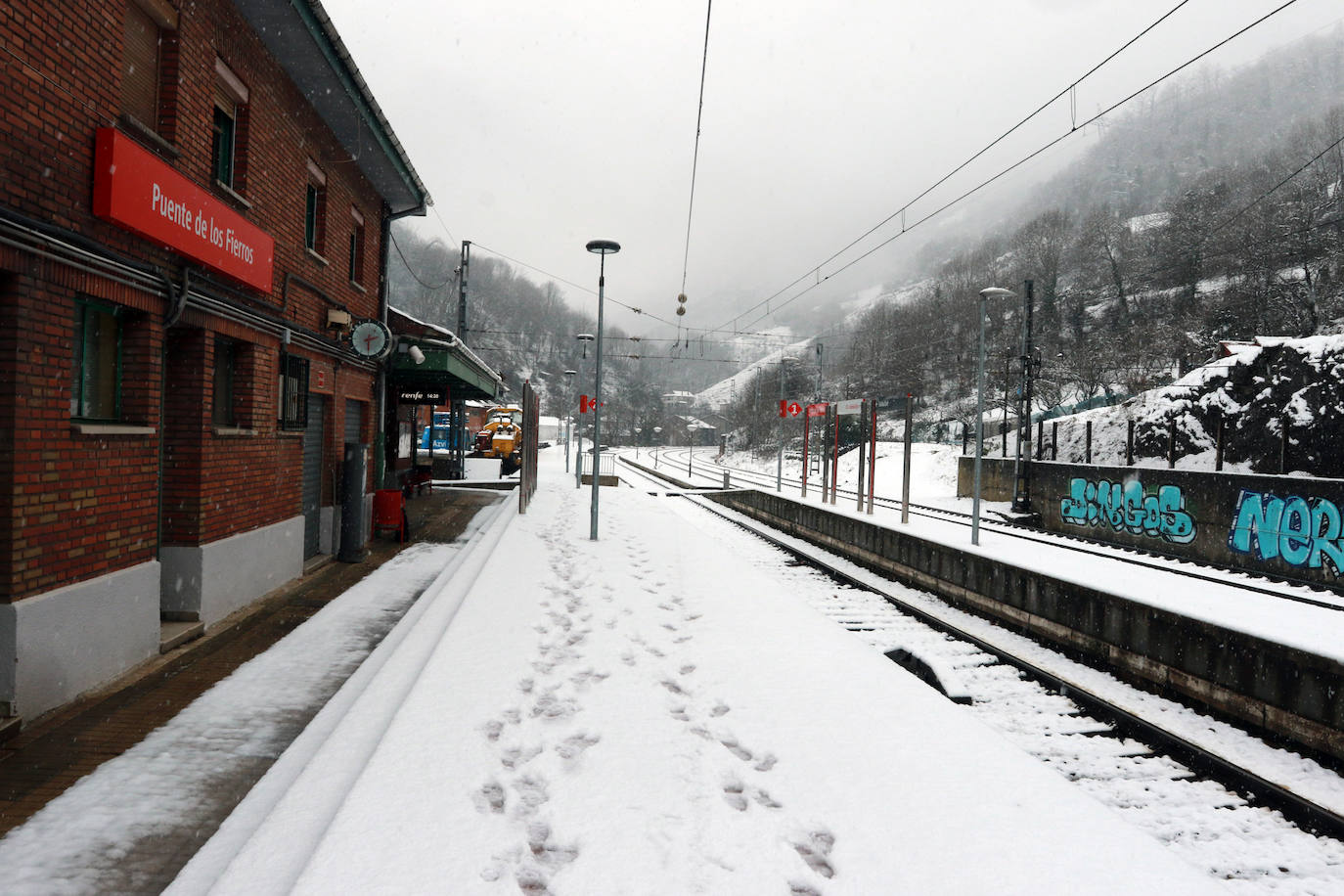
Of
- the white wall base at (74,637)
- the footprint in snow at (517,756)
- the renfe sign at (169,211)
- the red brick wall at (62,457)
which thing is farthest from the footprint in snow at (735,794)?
the renfe sign at (169,211)

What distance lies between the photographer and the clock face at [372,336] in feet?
35.8

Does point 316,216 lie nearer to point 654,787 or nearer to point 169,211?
point 169,211

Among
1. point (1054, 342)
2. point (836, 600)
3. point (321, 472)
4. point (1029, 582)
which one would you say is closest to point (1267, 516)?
point (1029, 582)

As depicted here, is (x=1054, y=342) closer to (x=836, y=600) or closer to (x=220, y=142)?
(x=836, y=600)

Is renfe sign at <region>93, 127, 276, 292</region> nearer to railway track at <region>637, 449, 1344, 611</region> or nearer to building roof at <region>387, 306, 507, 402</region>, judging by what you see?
building roof at <region>387, 306, 507, 402</region>

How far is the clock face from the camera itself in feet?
35.8

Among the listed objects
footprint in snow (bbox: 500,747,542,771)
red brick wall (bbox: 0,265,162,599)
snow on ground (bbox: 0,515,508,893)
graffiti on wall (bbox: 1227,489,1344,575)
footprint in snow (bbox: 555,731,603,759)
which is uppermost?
red brick wall (bbox: 0,265,162,599)

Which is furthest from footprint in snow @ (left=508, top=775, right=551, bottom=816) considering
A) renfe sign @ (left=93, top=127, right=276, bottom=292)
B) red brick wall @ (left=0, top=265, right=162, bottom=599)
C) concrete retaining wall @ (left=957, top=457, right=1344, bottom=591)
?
concrete retaining wall @ (left=957, top=457, right=1344, bottom=591)

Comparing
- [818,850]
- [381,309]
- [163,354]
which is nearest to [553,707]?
[818,850]

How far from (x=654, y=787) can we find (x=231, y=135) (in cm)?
827

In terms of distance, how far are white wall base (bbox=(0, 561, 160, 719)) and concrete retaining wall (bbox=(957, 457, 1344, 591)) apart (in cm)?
1480

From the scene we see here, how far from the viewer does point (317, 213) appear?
10.3m

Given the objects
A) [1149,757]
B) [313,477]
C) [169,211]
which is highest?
[169,211]

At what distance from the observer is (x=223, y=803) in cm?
358
